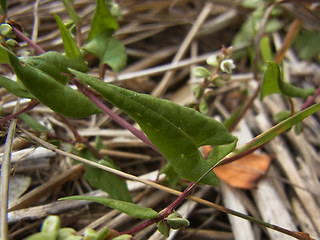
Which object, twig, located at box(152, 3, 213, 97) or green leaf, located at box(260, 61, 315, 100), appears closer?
green leaf, located at box(260, 61, 315, 100)

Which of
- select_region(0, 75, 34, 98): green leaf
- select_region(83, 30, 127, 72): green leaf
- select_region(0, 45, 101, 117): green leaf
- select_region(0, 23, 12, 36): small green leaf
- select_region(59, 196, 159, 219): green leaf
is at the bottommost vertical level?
select_region(59, 196, 159, 219): green leaf

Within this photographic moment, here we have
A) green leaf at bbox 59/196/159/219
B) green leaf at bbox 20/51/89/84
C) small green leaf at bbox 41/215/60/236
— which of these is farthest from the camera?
green leaf at bbox 20/51/89/84

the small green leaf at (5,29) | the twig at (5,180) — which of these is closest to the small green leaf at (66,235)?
the twig at (5,180)

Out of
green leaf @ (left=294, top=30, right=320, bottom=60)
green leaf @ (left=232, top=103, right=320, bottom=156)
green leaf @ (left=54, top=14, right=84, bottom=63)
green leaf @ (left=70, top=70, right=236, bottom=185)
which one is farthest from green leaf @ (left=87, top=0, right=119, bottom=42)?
green leaf @ (left=294, top=30, right=320, bottom=60)

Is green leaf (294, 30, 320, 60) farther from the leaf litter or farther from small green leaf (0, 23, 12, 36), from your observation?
small green leaf (0, 23, 12, 36)

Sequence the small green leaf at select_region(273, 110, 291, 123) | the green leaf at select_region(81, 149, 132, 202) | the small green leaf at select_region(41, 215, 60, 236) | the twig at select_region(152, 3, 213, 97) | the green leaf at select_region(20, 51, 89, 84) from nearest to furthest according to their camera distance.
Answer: the small green leaf at select_region(41, 215, 60, 236) < the green leaf at select_region(20, 51, 89, 84) < the green leaf at select_region(81, 149, 132, 202) < the small green leaf at select_region(273, 110, 291, 123) < the twig at select_region(152, 3, 213, 97)

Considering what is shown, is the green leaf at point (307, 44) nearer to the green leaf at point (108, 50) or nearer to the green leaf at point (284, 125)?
the green leaf at point (284, 125)
